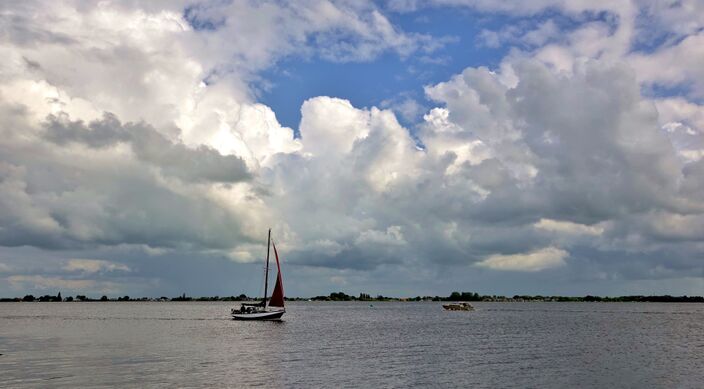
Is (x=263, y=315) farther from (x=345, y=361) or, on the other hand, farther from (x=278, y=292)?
(x=345, y=361)

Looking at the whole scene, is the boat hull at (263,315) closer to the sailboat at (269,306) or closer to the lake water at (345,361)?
the sailboat at (269,306)

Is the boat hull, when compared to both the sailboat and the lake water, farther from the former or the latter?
the lake water

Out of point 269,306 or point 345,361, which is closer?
point 345,361

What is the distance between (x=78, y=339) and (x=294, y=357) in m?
47.0

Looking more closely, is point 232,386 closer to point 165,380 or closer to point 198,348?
point 165,380

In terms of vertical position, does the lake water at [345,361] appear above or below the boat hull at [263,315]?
below

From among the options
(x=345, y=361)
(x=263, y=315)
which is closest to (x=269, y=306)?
(x=263, y=315)

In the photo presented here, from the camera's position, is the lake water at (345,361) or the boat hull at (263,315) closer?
the lake water at (345,361)

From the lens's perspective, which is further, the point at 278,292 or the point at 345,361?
the point at 278,292

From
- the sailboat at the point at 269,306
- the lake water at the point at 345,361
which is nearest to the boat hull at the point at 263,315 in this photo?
the sailboat at the point at 269,306

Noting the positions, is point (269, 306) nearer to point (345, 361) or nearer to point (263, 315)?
point (263, 315)

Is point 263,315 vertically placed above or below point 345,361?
above

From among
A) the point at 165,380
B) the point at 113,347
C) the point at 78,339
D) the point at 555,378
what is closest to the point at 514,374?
the point at 555,378

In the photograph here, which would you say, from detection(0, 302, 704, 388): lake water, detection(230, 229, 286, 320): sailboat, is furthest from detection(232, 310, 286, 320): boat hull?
detection(0, 302, 704, 388): lake water
